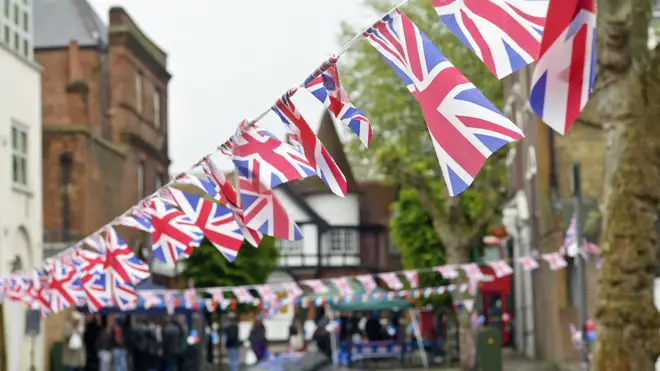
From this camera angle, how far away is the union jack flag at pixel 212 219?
10.7 meters

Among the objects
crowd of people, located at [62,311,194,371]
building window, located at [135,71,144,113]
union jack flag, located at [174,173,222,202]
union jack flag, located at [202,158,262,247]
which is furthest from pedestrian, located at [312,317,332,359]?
union jack flag, located at [202,158,262,247]

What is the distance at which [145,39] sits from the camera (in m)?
48.0

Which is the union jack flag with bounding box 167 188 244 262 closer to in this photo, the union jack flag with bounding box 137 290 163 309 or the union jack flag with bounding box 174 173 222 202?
Result: the union jack flag with bounding box 174 173 222 202

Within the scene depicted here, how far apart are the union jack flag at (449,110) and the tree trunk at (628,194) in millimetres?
5884

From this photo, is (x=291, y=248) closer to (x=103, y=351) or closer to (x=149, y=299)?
(x=103, y=351)

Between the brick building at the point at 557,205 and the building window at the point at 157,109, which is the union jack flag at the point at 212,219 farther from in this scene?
the building window at the point at 157,109

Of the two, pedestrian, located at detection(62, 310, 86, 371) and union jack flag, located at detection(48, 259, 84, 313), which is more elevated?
union jack flag, located at detection(48, 259, 84, 313)

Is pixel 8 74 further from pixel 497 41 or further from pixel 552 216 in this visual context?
pixel 497 41

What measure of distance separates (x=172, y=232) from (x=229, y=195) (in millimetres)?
3227

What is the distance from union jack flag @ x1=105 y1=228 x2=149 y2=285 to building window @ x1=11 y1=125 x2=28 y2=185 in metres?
15.7

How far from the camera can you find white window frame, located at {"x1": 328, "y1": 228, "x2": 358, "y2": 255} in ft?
225

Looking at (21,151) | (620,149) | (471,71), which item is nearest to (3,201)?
(21,151)

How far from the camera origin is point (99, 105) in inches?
1737

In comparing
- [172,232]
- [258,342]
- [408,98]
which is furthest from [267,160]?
[408,98]
